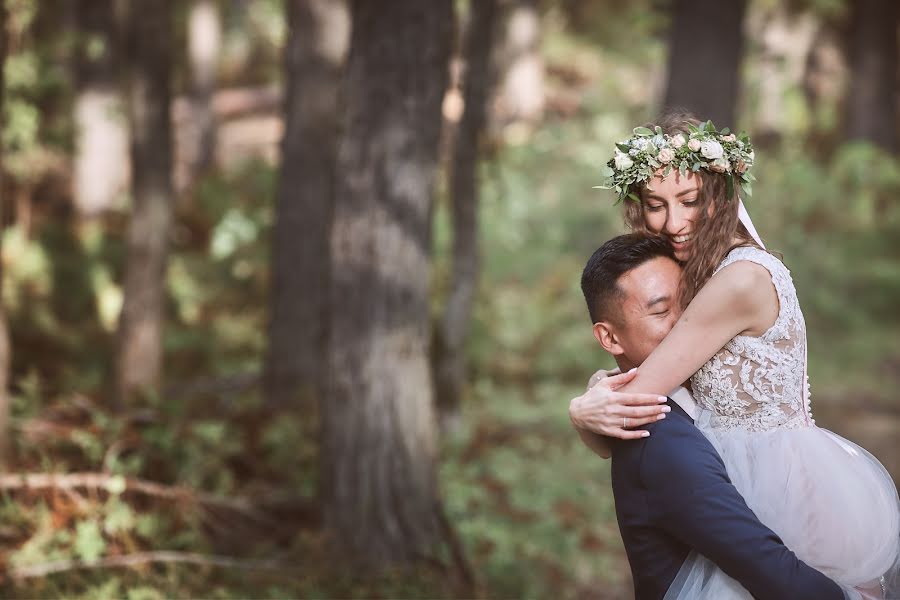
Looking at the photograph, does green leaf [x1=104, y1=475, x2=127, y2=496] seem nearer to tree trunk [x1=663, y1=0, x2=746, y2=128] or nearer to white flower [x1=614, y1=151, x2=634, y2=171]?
white flower [x1=614, y1=151, x2=634, y2=171]

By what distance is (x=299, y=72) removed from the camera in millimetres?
9469

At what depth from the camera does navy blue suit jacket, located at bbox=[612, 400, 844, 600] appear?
257 cm

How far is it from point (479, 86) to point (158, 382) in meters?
4.38

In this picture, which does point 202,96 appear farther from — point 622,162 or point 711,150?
point 711,150

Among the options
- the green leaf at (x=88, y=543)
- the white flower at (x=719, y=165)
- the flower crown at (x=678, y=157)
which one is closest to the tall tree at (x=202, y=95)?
the green leaf at (x=88, y=543)

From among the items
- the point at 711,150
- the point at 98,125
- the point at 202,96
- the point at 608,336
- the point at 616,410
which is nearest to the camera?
the point at 616,410

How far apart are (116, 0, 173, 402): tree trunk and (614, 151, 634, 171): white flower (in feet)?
21.9

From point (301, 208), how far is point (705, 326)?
24.2 ft

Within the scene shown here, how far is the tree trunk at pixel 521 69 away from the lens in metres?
21.3

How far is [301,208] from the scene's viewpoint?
973cm

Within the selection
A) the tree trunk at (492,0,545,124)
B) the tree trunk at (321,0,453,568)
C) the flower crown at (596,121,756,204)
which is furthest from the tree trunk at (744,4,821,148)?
the flower crown at (596,121,756,204)

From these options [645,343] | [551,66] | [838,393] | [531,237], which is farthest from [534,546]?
[551,66]

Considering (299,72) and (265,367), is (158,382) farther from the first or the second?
(299,72)

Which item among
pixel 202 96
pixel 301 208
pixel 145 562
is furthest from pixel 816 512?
pixel 202 96
